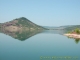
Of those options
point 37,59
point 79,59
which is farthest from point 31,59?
point 79,59

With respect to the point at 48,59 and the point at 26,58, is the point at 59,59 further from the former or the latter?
the point at 26,58

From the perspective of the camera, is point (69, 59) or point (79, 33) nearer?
point (69, 59)

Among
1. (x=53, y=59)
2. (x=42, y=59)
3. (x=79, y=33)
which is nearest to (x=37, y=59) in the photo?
(x=42, y=59)

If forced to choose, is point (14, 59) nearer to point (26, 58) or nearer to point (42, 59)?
point (26, 58)

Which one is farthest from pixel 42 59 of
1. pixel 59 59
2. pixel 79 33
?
pixel 79 33

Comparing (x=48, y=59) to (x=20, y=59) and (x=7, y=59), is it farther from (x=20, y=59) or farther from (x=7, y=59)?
(x=7, y=59)

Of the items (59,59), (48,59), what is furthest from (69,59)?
(48,59)

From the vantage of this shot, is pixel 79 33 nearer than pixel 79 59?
No
